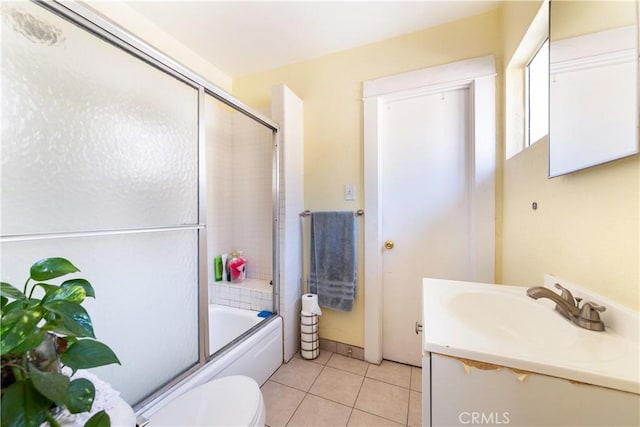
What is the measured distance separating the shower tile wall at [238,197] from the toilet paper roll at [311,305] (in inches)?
12.5

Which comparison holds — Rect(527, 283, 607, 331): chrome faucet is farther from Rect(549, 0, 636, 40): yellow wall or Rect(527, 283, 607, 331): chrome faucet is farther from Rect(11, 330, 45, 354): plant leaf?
Rect(11, 330, 45, 354): plant leaf

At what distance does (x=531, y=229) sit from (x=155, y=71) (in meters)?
1.86

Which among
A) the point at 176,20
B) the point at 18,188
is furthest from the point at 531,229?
the point at 176,20

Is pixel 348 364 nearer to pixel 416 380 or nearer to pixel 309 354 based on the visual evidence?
pixel 309 354

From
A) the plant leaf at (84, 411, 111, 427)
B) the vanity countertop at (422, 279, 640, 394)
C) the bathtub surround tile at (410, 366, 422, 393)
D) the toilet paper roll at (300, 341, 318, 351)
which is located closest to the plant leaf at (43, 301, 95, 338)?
the plant leaf at (84, 411, 111, 427)

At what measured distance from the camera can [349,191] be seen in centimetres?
180

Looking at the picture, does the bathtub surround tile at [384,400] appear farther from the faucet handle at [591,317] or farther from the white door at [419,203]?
the faucet handle at [591,317]

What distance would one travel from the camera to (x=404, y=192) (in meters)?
1.70

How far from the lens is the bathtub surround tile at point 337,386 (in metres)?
1.42

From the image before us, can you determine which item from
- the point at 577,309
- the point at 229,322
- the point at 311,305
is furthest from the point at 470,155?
the point at 229,322

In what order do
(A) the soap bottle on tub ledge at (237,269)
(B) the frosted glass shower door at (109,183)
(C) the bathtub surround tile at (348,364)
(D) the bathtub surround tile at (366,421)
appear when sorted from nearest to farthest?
(B) the frosted glass shower door at (109,183) → (D) the bathtub surround tile at (366,421) → (C) the bathtub surround tile at (348,364) → (A) the soap bottle on tub ledge at (237,269)

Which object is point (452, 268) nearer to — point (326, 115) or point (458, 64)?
point (458, 64)

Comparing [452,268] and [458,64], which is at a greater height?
[458,64]

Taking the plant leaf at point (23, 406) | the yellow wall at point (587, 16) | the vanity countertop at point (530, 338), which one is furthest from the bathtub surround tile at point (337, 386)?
the yellow wall at point (587, 16)
